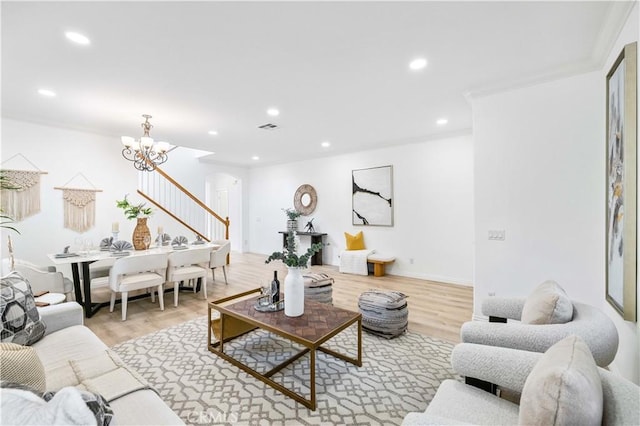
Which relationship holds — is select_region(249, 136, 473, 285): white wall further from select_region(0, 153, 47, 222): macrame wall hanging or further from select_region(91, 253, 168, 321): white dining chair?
select_region(0, 153, 47, 222): macrame wall hanging

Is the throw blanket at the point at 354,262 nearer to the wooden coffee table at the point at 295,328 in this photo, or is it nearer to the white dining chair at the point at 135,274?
the wooden coffee table at the point at 295,328

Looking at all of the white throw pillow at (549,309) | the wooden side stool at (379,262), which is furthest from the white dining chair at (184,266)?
the white throw pillow at (549,309)

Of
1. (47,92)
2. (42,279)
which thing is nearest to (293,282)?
(42,279)

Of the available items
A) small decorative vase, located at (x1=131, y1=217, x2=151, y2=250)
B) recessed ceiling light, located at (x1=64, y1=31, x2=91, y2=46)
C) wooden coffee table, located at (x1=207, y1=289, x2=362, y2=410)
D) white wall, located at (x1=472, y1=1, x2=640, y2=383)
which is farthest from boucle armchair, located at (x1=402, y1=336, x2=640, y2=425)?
small decorative vase, located at (x1=131, y1=217, x2=151, y2=250)

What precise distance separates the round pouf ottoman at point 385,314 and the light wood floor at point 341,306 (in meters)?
0.35

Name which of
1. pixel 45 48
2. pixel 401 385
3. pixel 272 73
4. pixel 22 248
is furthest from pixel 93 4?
pixel 22 248

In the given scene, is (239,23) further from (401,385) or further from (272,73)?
(401,385)

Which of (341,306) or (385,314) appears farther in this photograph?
(341,306)

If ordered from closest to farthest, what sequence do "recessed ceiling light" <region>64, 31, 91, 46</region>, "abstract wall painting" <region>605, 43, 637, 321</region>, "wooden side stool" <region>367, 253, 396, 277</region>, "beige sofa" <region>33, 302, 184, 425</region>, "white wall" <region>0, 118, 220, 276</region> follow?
1. "beige sofa" <region>33, 302, 184, 425</region>
2. "abstract wall painting" <region>605, 43, 637, 321</region>
3. "recessed ceiling light" <region>64, 31, 91, 46</region>
4. "white wall" <region>0, 118, 220, 276</region>
5. "wooden side stool" <region>367, 253, 396, 277</region>

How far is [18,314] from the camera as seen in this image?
1661mm

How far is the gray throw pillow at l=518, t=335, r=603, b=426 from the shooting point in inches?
29.8

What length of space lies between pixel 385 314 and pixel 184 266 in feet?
9.74

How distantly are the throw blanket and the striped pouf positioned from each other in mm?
2256

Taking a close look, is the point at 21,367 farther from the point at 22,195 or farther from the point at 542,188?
the point at 22,195
